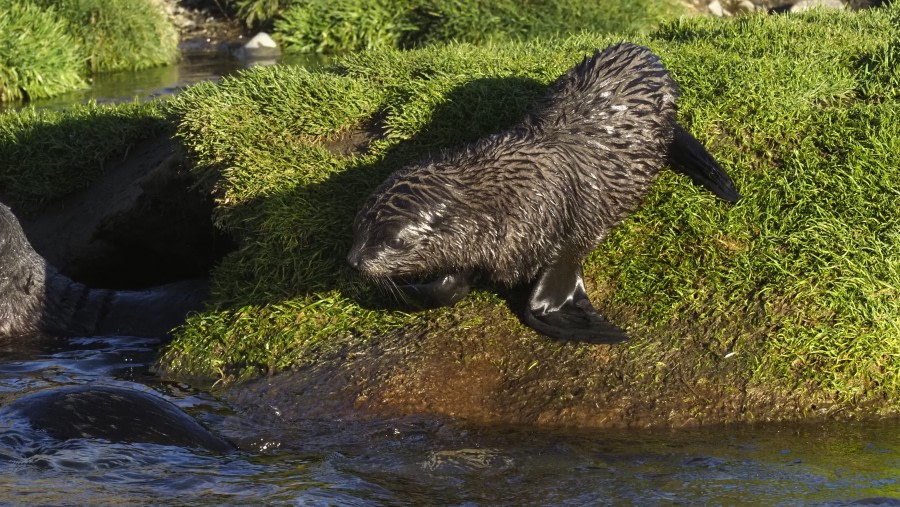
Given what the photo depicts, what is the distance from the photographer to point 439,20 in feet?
45.1

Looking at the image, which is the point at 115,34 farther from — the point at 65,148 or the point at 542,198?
the point at 542,198

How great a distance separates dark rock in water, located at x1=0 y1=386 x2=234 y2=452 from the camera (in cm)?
485

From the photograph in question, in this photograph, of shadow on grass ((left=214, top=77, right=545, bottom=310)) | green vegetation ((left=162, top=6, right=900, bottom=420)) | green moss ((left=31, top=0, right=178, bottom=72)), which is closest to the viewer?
green vegetation ((left=162, top=6, right=900, bottom=420))

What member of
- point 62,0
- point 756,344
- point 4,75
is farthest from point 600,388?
point 62,0

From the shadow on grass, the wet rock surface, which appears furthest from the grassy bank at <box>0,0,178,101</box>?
the shadow on grass

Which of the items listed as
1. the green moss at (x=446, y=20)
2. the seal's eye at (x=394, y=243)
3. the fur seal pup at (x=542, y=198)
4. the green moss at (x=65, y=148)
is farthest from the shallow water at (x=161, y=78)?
the seal's eye at (x=394, y=243)

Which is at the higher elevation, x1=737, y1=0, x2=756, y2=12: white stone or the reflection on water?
x1=737, y1=0, x2=756, y2=12: white stone

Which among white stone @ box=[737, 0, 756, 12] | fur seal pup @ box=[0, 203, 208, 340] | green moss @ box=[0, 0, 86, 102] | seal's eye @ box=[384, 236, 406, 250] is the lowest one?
fur seal pup @ box=[0, 203, 208, 340]

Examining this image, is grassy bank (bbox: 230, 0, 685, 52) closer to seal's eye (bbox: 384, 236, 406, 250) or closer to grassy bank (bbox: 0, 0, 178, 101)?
grassy bank (bbox: 0, 0, 178, 101)

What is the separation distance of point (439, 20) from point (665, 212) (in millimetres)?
8170

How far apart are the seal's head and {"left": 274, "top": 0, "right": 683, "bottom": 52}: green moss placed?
20.8 ft

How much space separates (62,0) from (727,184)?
35.9 ft

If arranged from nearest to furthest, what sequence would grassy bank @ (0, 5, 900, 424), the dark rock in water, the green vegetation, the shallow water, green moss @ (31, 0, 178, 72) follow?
the dark rock in water < grassy bank @ (0, 5, 900, 424) < the green vegetation < the shallow water < green moss @ (31, 0, 178, 72)

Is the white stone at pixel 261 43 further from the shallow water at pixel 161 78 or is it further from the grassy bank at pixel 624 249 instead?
the grassy bank at pixel 624 249
